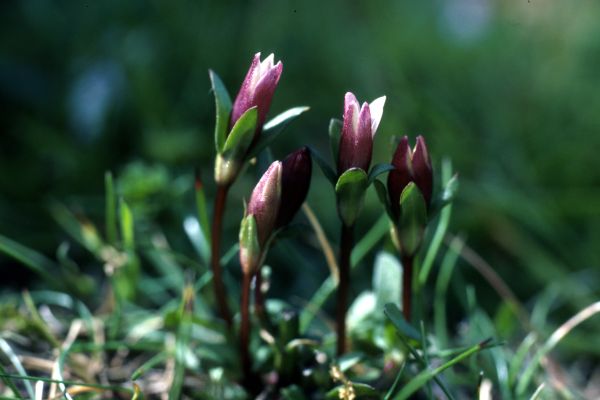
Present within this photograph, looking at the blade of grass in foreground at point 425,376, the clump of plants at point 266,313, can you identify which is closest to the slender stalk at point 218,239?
the clump of plants at point 266,313

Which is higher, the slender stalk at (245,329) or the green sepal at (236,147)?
the green sepal at (236,147)

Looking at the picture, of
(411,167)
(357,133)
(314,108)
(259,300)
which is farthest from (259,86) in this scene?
(314,108)

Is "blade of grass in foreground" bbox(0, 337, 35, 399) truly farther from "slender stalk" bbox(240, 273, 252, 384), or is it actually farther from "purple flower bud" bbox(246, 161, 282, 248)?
"purple flower bud" bbox(246, 161, 282, 248)

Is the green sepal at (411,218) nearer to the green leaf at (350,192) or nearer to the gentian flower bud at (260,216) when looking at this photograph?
the green leaf at (350,192)

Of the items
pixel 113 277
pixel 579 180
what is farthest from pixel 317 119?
pixel 113 277

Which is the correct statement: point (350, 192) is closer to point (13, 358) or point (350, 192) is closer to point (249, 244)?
point (249, 244)

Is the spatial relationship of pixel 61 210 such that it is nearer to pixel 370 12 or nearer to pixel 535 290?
pixel 535 290

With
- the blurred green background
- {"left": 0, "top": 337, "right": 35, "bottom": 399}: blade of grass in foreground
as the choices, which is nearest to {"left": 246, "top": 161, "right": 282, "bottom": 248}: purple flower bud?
{"left": 0, "top": 337, "right": 35, "bottom": 399}: blade of grass in foreground
